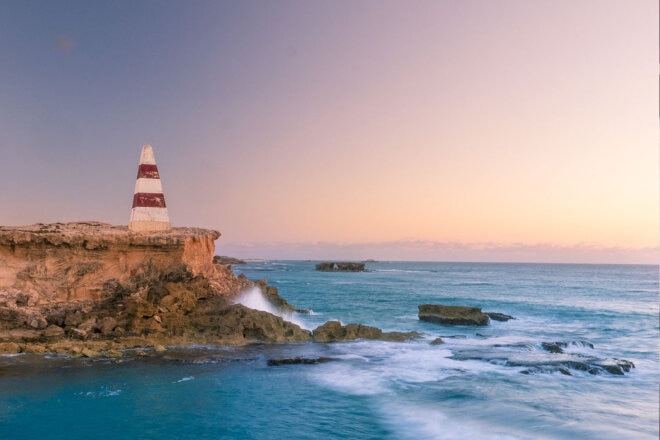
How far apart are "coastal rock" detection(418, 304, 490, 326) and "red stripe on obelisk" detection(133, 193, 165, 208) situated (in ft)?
44.9

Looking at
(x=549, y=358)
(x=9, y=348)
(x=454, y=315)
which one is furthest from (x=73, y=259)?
(x=454, y=315)

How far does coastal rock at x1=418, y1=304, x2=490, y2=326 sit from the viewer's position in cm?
2145

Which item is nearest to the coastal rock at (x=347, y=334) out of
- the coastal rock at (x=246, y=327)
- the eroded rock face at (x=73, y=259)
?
the coastal rock at (x=246, y=327)

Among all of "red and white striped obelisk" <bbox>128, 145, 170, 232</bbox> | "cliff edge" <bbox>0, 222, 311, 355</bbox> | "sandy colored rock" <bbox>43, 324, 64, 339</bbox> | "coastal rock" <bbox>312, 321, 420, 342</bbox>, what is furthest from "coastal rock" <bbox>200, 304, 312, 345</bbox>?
"red and white striped obelisk" <bbox>128, 145, 170, 232</bbox>

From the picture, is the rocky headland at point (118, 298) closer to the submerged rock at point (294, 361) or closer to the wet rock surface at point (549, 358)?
Result: the submerged rock at point (294, 361)

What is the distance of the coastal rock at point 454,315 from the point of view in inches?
845

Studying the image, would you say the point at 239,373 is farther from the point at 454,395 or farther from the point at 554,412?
the point at 554,412

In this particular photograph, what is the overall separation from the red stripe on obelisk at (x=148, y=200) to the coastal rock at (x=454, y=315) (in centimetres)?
1370

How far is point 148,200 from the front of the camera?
17297 millimetres

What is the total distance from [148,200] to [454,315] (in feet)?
48.9

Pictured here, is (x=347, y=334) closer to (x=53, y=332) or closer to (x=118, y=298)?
(x=118, y=298)

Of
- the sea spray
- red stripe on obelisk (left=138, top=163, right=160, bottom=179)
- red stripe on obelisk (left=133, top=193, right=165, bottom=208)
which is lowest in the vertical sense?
the sea spray

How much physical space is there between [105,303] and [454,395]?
464 inches

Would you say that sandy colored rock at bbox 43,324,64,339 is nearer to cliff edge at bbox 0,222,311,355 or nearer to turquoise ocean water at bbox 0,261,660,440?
cliff edge at bbox 0,222,311,355
